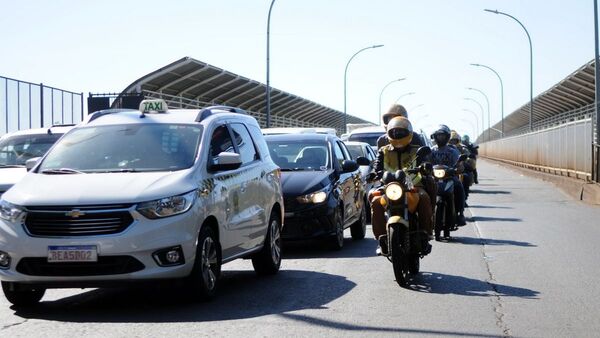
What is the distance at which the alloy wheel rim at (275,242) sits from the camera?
10891 millimetres

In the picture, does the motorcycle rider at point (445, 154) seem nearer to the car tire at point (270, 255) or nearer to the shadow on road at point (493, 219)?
the shadow on road at point (493, 219)

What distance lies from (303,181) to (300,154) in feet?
3.57

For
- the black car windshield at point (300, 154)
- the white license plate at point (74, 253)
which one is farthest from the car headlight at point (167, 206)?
the black car windshield at point (300, 154)

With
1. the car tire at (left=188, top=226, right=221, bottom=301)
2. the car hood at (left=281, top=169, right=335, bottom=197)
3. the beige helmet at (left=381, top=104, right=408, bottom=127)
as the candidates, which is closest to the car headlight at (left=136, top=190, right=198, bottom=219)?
the car tire at (left=188, top=226, right=221, bottom=301)

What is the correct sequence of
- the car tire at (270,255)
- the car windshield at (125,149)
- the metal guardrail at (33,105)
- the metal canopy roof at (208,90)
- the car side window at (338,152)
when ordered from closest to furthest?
the car windshield at (125,149), the car tire at (270,255), the car side window at (338,152), the metal guardrail at (33,105), the metal canopy roof at (208,90)

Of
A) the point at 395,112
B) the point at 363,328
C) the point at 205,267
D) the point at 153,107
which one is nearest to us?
the point at 363,328

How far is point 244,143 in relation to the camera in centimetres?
1059

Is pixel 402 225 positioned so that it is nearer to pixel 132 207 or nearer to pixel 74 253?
pixel 132 207

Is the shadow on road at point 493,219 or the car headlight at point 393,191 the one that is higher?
the car headlight at point 393,191

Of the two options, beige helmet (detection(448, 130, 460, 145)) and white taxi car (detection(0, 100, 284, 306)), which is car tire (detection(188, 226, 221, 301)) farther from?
beige helmet (detection(448, 130, 460, 145))

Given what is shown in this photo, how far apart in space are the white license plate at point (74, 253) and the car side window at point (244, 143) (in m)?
2.66

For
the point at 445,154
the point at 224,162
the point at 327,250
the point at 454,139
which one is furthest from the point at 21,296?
the point at 454,139

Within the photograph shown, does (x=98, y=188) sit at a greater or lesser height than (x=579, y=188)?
greater

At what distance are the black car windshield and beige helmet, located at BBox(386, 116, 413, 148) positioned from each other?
3603 mm
